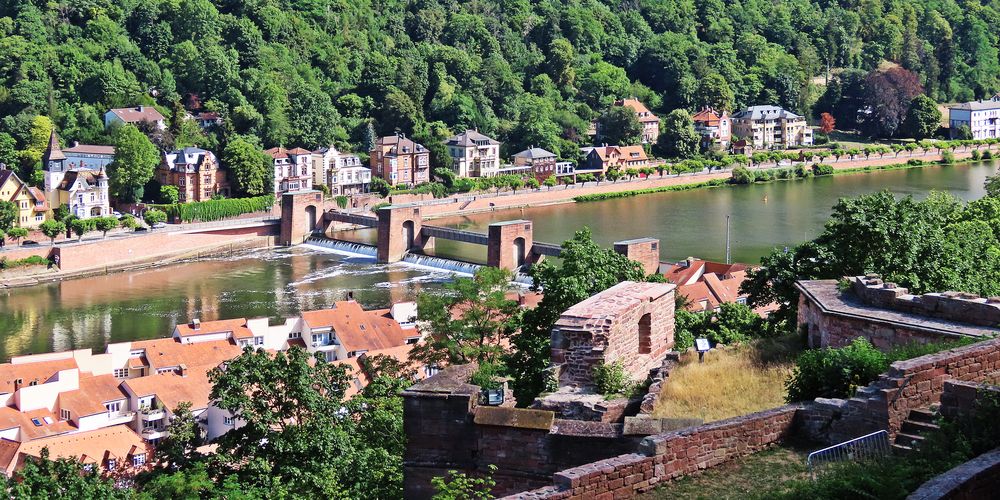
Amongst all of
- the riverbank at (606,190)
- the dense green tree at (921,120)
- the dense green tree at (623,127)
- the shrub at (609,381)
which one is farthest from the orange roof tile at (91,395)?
the dense green tree at (921,120)

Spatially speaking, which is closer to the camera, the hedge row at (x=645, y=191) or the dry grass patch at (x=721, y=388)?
the dry grass patch at (x=721, y=388)

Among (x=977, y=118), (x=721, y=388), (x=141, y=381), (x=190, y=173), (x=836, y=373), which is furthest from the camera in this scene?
(x=977, y=118)

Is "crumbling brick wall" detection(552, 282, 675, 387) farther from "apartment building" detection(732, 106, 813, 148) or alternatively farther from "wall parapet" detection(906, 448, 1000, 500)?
"apartment building" detection(732, 106, 813, 148)

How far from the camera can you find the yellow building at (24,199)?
4312 cm

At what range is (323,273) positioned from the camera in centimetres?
3822

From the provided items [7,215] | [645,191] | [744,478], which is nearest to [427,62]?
[645,191]

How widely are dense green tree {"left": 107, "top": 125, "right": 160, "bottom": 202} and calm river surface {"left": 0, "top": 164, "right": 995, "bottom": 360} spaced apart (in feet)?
19.4

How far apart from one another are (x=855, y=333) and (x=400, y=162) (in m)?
45.2

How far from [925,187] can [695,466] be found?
5032 centimetres

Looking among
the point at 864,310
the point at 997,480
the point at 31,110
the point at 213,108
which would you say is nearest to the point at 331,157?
the point at 213,108

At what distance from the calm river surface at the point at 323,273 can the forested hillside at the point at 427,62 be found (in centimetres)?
914

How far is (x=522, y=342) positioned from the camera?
12562mm

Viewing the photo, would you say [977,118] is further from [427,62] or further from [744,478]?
[744,478]

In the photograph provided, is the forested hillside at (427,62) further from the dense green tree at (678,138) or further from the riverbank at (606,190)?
the riverbank at (606,190)
